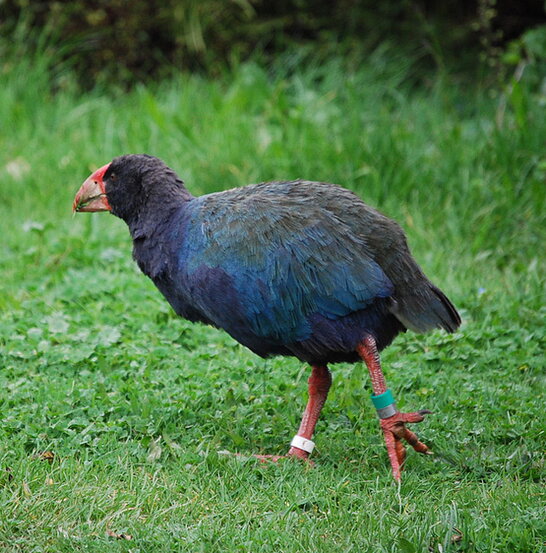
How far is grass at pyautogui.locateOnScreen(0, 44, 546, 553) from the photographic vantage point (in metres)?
2.78

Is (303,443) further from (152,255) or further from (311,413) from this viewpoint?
(152,255)

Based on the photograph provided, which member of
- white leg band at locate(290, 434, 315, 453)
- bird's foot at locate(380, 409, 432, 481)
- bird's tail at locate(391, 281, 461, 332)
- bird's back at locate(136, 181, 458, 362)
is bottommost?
white leg band at locate(290, 434, 315, 453)

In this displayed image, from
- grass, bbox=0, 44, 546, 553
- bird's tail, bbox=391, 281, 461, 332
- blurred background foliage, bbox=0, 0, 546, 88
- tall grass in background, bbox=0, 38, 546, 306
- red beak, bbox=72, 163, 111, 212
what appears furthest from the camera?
blurred background foliage, bbox=0, 0, 546, 88

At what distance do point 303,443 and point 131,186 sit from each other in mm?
1155

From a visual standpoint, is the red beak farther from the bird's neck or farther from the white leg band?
the white leg band

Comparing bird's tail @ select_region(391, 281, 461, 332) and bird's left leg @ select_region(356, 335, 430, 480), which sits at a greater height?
bird's tail @ select_region(391, 281, 461, 332)

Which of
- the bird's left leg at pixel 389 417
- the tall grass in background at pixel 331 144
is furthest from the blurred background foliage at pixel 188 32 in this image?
the bird's left leg at pixel 389 417

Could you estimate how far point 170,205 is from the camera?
10.9 feet

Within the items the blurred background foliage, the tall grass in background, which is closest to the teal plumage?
the tall grass in background

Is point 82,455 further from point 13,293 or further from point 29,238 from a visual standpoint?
point 29,238

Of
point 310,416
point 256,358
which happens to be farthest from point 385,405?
point 256,358

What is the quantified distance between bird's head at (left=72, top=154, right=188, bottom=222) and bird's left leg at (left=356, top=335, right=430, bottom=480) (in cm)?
93

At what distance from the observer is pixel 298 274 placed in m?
3.08

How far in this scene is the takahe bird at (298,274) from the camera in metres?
3.08
